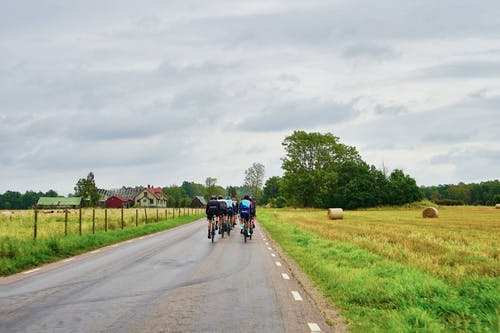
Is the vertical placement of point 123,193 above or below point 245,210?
above

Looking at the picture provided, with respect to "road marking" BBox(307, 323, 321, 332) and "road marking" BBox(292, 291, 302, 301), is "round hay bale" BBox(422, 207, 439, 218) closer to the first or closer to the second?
"road marking" BBox(292, 291, 302, 301)

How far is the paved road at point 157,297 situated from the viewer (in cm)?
682

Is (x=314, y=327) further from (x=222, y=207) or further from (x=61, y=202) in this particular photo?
(x=61, y=202)

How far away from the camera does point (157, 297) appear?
8852 millimetres

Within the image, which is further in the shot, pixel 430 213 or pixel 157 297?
pixel 430 213

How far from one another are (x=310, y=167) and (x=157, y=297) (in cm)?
7598

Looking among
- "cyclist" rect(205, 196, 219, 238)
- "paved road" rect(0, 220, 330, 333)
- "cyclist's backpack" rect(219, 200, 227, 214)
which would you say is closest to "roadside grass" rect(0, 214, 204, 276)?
"paved road" rect(0, 220, 330, 333)

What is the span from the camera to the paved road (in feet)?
22.4

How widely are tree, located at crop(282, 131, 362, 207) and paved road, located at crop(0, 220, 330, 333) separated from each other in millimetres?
67565

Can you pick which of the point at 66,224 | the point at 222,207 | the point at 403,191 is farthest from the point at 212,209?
the point at 403,191

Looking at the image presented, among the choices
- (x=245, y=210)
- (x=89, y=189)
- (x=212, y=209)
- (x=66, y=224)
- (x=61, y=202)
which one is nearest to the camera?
(x=66, y=224)

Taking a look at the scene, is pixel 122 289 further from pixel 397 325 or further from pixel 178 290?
pixel 397 325

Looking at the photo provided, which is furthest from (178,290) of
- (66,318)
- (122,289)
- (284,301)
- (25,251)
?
(25,251)

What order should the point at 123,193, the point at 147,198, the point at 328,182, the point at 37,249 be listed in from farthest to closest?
the point at 123,193 < the point at 147,198 < the point at 328,182 < the point at 37,249
